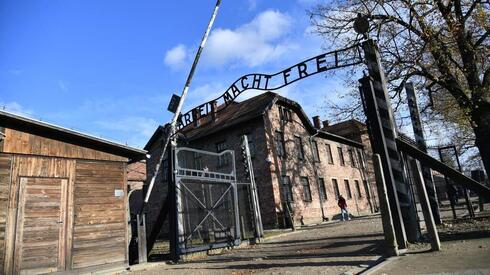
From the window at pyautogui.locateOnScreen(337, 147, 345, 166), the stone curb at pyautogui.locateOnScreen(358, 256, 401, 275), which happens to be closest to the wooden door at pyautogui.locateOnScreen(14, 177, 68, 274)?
the stone curb at pyautogui.locateOnScreen(358, 256, 401, 275)

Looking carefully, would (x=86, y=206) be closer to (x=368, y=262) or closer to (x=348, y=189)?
(x=368, y=262)

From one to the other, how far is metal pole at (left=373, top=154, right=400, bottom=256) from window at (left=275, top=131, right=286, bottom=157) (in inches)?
696

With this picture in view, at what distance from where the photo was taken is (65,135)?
935 cm

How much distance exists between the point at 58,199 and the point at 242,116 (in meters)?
17.5

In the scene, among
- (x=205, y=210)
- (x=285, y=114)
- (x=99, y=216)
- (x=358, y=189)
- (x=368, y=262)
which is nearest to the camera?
(x=368, y=262)

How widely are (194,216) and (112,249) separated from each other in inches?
105

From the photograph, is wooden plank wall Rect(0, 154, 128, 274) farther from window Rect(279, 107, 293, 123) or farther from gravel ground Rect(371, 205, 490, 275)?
window Rect(279, 107, 293, 123)

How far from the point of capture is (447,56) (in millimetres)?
11828

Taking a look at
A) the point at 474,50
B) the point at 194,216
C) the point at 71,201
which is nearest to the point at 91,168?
the point at 71,201

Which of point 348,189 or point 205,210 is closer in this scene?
point 205,210

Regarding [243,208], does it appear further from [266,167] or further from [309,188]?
[309,188]

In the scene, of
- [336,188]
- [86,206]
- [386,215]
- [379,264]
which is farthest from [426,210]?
[336,188]

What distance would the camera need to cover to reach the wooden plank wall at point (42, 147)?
8.38 metres

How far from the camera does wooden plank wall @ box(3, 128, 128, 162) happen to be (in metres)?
8.38
